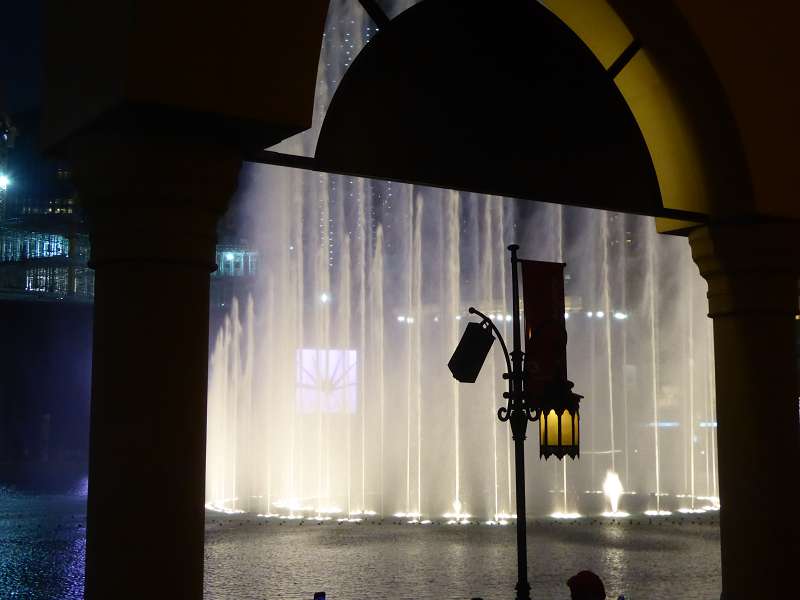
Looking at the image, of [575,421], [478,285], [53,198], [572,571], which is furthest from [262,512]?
[53,198]

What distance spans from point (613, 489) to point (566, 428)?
16.1 m

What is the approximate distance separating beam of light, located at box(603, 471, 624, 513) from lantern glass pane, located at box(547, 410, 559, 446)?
11.9 meters

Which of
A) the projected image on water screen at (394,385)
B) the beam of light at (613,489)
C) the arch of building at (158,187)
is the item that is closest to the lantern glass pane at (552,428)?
the arch of building at (158,187)

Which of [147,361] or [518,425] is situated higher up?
[147,361]

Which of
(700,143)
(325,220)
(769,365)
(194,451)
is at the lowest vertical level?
(194,451)

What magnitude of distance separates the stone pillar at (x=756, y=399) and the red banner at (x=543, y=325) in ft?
2.93

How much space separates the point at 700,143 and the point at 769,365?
1356 mm

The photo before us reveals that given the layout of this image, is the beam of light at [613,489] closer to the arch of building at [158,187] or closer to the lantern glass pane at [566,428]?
the lantern glass pane at [566,428]

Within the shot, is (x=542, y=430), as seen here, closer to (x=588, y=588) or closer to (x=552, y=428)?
(x=552, y=428)

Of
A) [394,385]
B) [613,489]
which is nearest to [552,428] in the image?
[613,489]

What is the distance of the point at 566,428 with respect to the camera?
254 inches

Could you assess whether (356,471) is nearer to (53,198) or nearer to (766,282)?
(766,282)

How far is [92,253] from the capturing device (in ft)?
12.6

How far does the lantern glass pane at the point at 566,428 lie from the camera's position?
6414 millimetres
